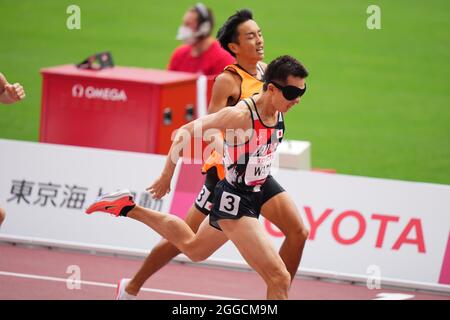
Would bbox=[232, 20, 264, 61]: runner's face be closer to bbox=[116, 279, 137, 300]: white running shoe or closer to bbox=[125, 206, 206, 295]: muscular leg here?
bbox=[125, 206, 206, 295]: muscular leg

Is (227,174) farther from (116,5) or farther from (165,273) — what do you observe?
(116,5)

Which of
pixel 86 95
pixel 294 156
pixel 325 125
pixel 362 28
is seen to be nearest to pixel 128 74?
pixel 86 95

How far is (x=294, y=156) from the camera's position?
12227 millimetres

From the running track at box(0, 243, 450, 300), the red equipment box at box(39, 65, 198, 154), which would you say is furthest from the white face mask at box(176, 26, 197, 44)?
the running track at box(0, 243, 450, 300)

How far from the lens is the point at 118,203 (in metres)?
8.50

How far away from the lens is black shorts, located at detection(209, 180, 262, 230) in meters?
8.02

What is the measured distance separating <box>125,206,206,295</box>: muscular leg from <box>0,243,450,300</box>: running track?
0.66 metres

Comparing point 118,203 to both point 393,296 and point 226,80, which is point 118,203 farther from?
point 393,296

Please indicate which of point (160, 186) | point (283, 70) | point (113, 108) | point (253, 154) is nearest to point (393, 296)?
point (253, 154)

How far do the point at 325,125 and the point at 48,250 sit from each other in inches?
298

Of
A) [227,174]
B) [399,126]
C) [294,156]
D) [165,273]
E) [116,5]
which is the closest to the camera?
[227,174]

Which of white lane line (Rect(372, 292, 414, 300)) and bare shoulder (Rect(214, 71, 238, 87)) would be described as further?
white lane line (Rect(372, 292, 414, 300))

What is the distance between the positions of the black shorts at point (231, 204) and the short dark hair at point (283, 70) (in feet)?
2.77

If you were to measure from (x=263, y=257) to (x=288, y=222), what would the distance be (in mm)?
872
